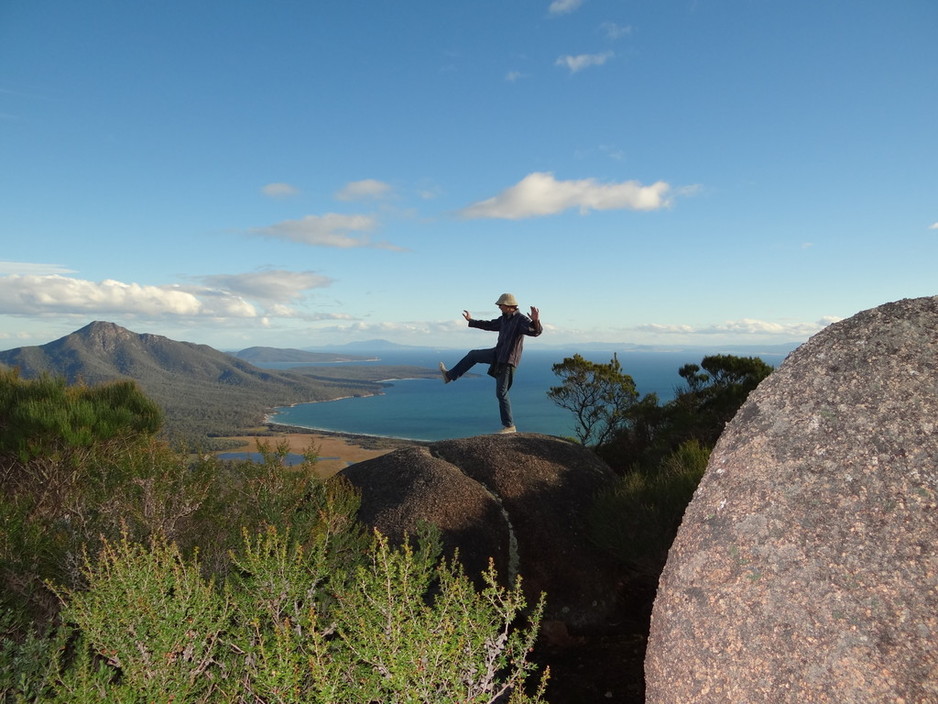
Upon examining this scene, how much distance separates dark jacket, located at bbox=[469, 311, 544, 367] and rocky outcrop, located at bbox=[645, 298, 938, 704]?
24.3 ft

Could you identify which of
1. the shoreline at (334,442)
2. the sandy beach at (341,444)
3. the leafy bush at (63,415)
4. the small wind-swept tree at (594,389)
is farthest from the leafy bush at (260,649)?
the sandy beach at (341,444)

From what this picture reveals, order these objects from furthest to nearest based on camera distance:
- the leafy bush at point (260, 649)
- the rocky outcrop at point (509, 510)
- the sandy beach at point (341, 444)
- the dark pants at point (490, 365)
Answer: the sandy beach at point (341, 444) → the dark pants at point (490, 365) → the rocky outcrop at point (509, 510) → the leafy bush at point (260, 649)

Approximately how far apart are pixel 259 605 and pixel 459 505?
6.16 metres

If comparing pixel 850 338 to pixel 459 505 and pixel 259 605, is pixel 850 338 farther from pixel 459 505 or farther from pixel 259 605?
pixel 459 505

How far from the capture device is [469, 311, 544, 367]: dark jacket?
1223 cm

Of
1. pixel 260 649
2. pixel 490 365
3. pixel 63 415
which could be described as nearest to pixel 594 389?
pixel 490 365

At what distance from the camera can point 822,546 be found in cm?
420

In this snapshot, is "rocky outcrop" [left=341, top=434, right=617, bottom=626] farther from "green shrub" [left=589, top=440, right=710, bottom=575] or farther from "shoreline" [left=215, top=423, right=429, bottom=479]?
"shoreline" [left=215, top=423, right=429, bottom=479]

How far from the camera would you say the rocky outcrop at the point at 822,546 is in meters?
3.94

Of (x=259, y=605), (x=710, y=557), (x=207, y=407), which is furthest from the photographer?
(x=207, y=407)

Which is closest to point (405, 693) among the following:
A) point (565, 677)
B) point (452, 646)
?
point (452, 646)

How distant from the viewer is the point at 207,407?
19338cm

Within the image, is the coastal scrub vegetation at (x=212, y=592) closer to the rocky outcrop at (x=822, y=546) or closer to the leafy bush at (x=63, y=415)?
the leafy bush at (x=63, y=415)

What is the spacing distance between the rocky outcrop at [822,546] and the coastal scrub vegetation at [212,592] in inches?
55.7
